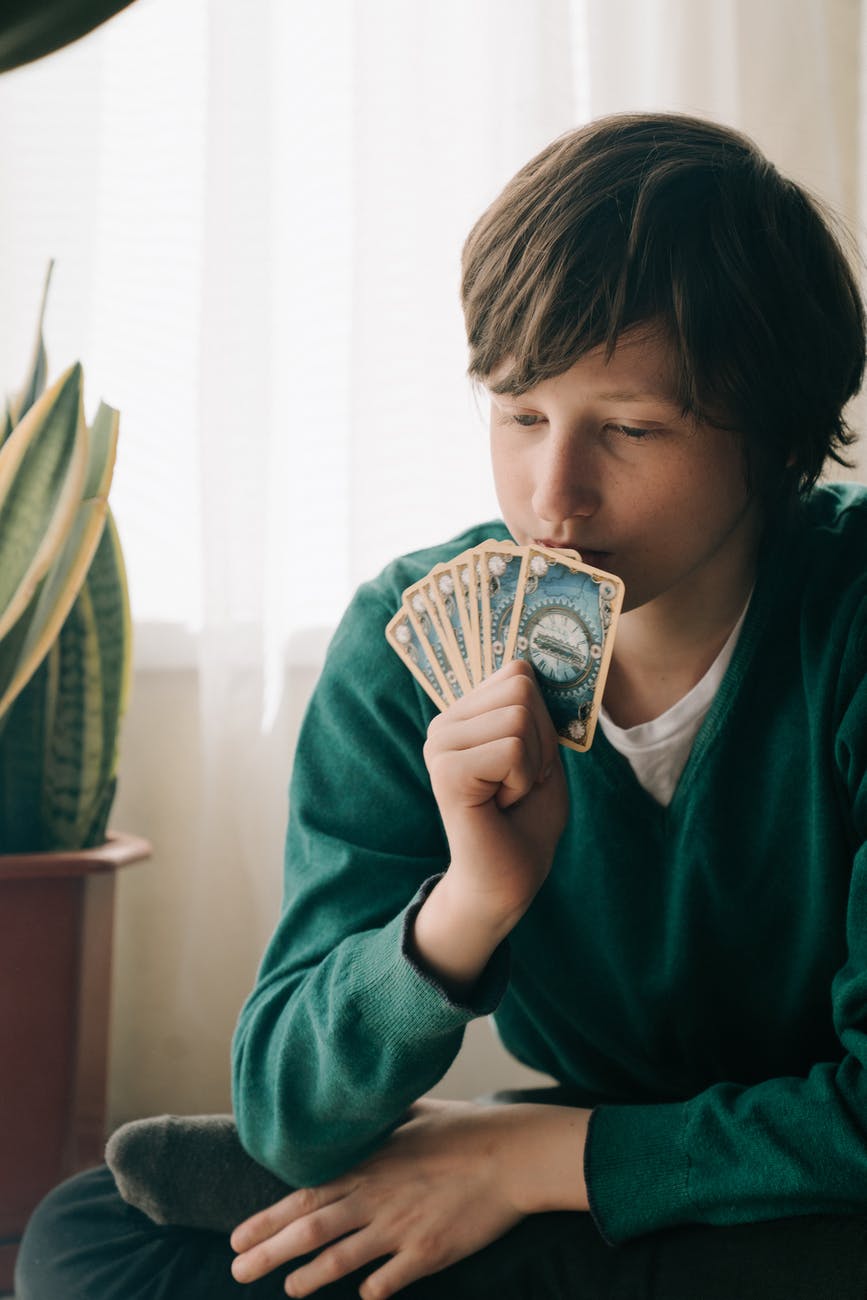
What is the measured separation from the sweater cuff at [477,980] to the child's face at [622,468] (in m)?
0.34

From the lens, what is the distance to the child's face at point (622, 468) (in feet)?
3.31

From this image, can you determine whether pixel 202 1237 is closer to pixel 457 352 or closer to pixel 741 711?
pixel 741 711

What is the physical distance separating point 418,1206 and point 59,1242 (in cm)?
39

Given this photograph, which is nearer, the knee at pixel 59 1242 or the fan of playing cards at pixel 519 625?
the fan of playing cards at pixel 519 625

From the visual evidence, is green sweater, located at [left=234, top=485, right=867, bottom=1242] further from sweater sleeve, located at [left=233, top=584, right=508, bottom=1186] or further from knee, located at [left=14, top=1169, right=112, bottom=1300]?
knee, located at [left=14, top=1169, right=112, bottom=1300]

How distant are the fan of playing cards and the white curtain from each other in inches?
35.2

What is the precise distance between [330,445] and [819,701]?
3.69 ft

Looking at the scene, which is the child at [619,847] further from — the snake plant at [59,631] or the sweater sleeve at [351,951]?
the snake plant at [59,631]

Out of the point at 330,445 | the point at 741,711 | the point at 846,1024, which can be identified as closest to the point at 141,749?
the point at 330,445

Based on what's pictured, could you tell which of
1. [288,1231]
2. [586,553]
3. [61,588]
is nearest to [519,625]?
[586,553]

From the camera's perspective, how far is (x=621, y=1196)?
3.44ft

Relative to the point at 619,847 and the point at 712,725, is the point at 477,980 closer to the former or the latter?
the point at 619,847

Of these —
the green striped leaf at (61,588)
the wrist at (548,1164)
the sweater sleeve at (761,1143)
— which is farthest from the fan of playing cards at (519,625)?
the green striped leaf at (61,588)

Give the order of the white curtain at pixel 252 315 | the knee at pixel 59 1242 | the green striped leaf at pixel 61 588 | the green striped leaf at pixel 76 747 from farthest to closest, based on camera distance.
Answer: the white curtain at pixel 252 315 < the green striped leaf at pixel 76 747 < the green striped leaf at pixel 61 588 < the knee at pixel 59 1242
